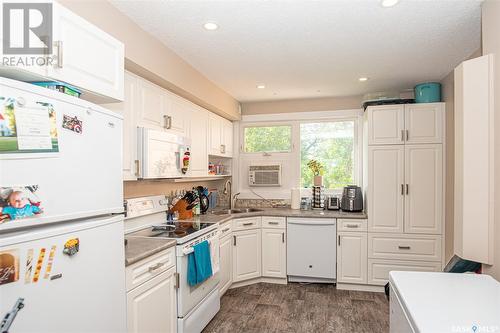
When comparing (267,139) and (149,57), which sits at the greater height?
(149,57)

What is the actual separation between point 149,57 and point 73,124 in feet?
4.23

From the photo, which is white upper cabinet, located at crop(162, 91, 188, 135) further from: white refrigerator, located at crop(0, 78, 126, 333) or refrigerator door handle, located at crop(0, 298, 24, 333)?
refrigerator door handle, located at crop(0, 298, 24, 333)

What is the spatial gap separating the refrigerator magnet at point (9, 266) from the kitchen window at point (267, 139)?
3867 mm

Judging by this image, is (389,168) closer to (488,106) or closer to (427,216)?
(427,216)

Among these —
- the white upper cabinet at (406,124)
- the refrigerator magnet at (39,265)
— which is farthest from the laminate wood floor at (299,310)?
the refrigerator magnet at (39,265)

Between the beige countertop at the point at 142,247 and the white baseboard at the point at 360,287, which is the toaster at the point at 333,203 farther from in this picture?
the beige countertop at the point at 142,247

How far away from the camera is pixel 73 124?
124 cm

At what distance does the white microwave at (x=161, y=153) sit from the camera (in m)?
2.36

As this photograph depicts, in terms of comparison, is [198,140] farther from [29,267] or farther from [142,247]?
[29,267]

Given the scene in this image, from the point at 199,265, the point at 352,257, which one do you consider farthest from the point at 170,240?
the point at 352,257

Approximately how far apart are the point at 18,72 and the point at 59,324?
1.00 m

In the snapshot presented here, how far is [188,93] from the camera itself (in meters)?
3.01

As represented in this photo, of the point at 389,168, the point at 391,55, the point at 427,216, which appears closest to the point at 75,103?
the point at 391,55

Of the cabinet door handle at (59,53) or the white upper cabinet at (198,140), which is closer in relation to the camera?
the cabinet door handle at (59,53)
